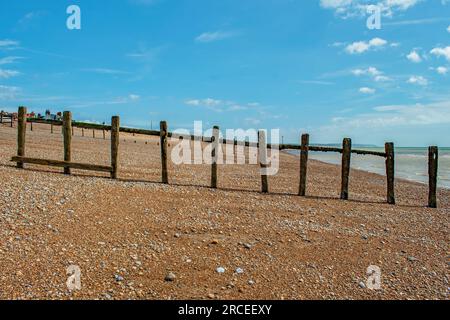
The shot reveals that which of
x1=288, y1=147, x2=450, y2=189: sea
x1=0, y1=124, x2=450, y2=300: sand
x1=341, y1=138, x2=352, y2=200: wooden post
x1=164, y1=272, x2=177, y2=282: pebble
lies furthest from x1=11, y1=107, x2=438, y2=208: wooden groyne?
x1=288, y1=147, x2=450, y2=189: sea

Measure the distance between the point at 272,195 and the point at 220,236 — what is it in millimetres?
5021

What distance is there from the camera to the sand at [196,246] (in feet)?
17.3

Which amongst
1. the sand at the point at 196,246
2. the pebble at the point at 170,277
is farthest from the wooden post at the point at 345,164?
the pebble at the point at 170,277

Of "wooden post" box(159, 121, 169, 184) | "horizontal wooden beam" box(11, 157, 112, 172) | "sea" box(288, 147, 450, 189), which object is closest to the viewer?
"horizontal wooden beam" box(11, 157, 112, 172)

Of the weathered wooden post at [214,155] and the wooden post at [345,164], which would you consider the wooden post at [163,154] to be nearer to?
the weathered wooden post at [214,155]

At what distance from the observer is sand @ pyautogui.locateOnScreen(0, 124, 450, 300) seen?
5258 millimetres

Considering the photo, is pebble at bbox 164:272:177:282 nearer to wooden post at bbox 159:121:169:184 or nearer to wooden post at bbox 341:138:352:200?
wooden post at bbox 159:121:169:184

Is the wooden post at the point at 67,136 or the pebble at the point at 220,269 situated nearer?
the pebble at the point at 220,269

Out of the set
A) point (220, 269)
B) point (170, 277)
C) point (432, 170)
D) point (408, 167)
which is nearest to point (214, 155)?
point (220, 269)

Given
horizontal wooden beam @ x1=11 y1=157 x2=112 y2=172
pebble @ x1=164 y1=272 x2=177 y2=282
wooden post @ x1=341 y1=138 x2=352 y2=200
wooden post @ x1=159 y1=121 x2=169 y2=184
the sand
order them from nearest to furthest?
1. the sand
2. pebble @ x1=164 y1=272 x2=177 y2=282
3. horizontal wooden beam @ x1=11 y1=157 x2=112 y2=172
4. wooden post @ x1=159 y1=121 x2=169 y2=184
5. wooden post @ x1=341 y1=138 x2=352 y2=200
